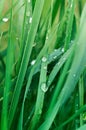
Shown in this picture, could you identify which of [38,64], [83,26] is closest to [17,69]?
[38,64]

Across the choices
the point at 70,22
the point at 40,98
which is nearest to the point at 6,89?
the point at 40,98

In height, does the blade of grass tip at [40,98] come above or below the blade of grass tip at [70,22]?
below

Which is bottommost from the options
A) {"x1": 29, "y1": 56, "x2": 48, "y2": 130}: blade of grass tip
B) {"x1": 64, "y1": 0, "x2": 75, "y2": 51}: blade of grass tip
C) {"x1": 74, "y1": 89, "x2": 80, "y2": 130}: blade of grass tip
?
{"x1": 74, "y1": 89, "x2": 80, "y2": 130}: blade of grass tip

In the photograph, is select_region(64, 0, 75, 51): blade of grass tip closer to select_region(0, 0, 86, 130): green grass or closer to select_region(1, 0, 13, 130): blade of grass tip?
select_region(0, 0, 86, 130): green grass

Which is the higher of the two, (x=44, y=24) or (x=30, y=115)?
(x=44, y=24)

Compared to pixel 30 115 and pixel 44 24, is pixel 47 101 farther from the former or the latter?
pixel 44 24

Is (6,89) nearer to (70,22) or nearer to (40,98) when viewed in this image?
(40,98)

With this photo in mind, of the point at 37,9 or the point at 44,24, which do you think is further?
the point at 44,24

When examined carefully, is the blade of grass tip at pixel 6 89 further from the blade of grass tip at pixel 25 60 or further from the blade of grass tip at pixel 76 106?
the blade of grass tip at pixel 76 106

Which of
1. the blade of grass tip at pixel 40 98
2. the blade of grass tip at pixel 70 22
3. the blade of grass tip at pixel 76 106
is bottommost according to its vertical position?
the blade of grass tip at pixel 76 106

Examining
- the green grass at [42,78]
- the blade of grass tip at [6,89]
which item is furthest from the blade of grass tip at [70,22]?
the blade of grass tip at [6,89]

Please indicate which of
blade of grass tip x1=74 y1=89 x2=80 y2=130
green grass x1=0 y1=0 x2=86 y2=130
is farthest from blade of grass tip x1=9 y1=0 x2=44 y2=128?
blade of grass tip x1=74 y1=89 x2=80 y2=130
